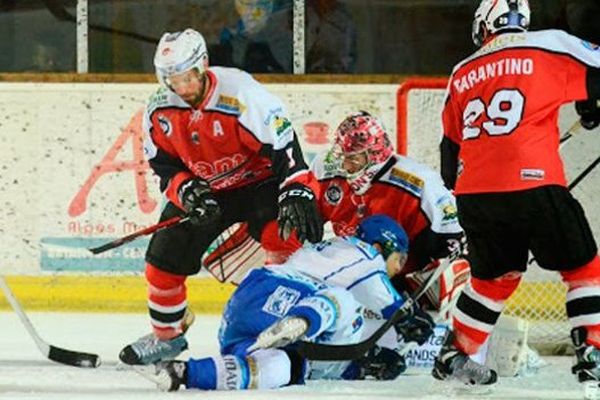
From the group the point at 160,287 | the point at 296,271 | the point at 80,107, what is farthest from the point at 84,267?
the point at 296,271

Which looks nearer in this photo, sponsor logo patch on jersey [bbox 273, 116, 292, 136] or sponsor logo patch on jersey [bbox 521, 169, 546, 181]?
sponsor logo patch on jersey [bbox 521, 169, 546, 181]

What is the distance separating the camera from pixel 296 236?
181 inches

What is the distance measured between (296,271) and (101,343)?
121 centimetres

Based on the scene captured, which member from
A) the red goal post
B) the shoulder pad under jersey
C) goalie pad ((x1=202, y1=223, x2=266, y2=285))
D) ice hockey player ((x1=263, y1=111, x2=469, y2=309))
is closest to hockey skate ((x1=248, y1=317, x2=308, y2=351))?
the shoulder pad under jersey

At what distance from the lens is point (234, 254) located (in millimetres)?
5039

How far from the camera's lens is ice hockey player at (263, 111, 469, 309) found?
186 inches

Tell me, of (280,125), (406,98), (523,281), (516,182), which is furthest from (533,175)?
(406,98)

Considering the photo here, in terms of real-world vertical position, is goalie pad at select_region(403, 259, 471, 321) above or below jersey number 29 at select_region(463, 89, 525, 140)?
below

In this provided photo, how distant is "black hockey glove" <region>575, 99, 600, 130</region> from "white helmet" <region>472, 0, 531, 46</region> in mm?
246

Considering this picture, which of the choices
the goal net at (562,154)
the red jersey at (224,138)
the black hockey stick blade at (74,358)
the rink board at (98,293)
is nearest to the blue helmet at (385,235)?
the red jersey at (224,138)

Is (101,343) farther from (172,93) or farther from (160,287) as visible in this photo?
(172,93)

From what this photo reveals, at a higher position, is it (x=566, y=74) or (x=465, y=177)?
(x=566, y=74)

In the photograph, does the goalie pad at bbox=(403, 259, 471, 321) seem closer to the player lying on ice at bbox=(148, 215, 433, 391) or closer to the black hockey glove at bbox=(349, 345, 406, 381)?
the player lying on ice at bbox=(148, 215, 433, 391)

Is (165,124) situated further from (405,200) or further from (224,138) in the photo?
(405,200)
